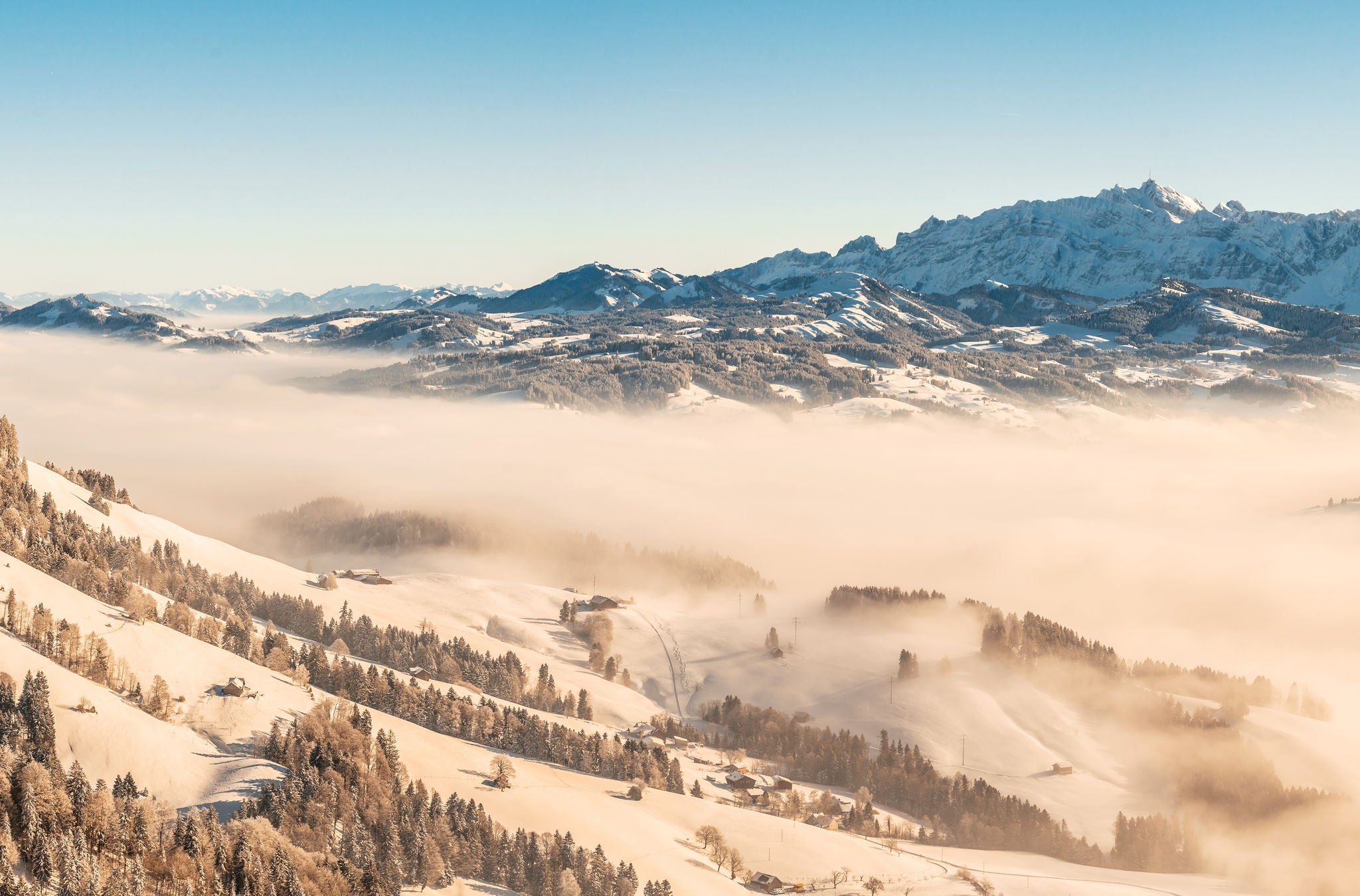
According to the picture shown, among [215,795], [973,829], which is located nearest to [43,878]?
[215,795]

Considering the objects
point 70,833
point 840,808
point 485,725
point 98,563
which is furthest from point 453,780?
point 840,808

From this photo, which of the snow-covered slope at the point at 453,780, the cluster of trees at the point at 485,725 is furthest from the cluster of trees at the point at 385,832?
the cluster of trees at the point at 485,725

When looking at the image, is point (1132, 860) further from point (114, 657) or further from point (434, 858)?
point (114, 657)

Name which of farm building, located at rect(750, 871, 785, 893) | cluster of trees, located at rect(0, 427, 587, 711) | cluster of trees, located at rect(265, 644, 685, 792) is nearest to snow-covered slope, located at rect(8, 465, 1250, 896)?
farm building, located at rect(750, 871, 785, 893)

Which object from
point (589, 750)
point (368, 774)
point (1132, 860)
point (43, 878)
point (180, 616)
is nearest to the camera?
point (43, 878)

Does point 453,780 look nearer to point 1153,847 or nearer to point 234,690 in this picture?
point 234,690

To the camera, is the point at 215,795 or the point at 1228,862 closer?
the point at 215,795

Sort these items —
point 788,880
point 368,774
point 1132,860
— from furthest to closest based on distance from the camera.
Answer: point 1132,860, point 788,880, point 368,774
